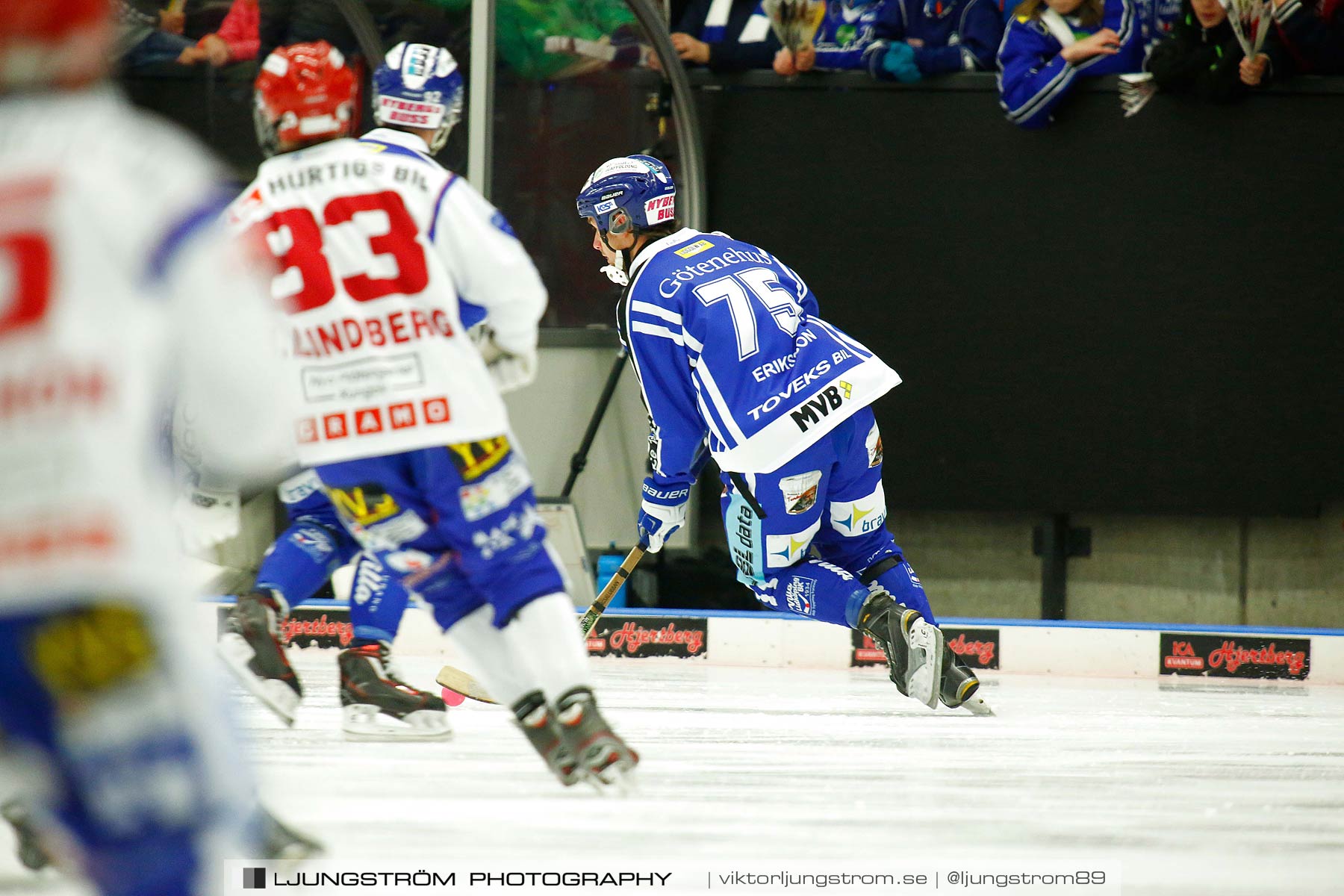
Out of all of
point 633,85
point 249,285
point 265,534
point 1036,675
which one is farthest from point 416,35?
point 249,285

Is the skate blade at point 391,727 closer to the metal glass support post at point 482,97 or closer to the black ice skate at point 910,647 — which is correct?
the black ice skate at point 910,647

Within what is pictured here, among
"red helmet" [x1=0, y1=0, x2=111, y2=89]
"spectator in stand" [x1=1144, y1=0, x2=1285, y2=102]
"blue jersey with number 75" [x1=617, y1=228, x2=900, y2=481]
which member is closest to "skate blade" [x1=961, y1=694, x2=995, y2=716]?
"blue jersey with number 75" [x1=617, y1=228, x2=900, y2=481]

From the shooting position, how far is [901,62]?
6559mm

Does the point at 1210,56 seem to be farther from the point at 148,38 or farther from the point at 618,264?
the point at 148,38

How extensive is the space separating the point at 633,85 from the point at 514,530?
493 centimetres

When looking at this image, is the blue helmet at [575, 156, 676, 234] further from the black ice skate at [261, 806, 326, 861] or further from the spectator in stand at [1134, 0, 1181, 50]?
the spectator in stand at [1134, 0, 1181, 50]

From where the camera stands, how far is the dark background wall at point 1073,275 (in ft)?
20.9

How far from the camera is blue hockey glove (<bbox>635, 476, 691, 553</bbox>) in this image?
12.8 feet

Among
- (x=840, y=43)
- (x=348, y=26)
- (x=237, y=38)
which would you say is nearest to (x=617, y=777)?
(x=840, y=43)

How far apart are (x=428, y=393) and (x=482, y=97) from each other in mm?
4627

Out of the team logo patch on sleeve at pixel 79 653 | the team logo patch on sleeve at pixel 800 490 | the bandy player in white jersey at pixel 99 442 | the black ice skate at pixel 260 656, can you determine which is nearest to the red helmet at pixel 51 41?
the bandy player in white jersey at pixel 99 442

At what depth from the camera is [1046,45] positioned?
6371mm

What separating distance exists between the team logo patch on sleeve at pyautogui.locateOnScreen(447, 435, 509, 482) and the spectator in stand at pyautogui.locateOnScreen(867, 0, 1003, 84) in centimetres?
454

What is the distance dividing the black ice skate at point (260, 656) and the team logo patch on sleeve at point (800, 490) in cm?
133
